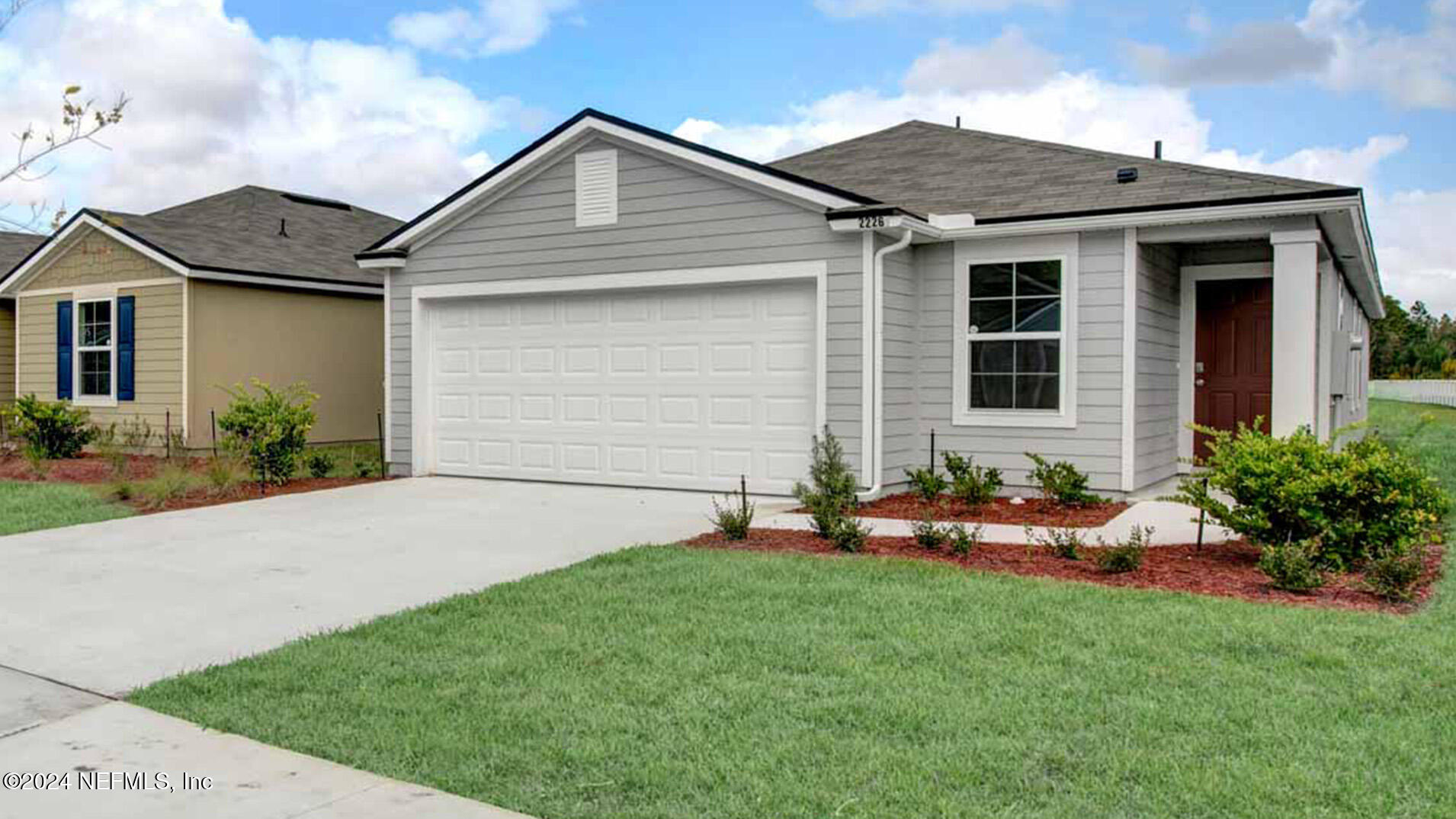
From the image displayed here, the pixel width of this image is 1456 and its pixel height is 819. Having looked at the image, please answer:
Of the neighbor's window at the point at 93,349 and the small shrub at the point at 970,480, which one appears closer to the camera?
the small shrub at the point at 970,480

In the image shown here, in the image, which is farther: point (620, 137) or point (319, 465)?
point (319, 465)

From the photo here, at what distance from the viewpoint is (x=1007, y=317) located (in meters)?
11.2

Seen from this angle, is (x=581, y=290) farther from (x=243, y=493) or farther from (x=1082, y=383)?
(x=1082, y=383)

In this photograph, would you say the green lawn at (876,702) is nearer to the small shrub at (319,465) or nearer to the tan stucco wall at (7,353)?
the small shrub at (319,465)

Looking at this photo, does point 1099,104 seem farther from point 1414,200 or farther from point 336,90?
point 336,90

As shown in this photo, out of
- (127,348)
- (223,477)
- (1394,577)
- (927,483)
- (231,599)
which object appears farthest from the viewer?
(127,348)

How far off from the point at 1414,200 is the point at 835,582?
1841cm

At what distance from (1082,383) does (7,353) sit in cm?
1960

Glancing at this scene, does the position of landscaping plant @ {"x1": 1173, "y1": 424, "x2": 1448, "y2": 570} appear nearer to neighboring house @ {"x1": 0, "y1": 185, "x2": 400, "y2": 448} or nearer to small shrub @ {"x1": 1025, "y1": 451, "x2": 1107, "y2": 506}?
small shrub @ {"x1": 1025, "y1": 451, "x2": 1107, "y2": 506}

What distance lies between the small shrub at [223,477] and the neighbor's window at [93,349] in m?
6.42

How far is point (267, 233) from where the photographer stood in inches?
726

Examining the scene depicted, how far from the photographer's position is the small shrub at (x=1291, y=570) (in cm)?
641

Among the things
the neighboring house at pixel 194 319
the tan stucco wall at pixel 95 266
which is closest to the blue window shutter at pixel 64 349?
the neighboring house at pixel 194 319

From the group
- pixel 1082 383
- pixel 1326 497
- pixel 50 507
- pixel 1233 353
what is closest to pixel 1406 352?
pixel 1233 353
